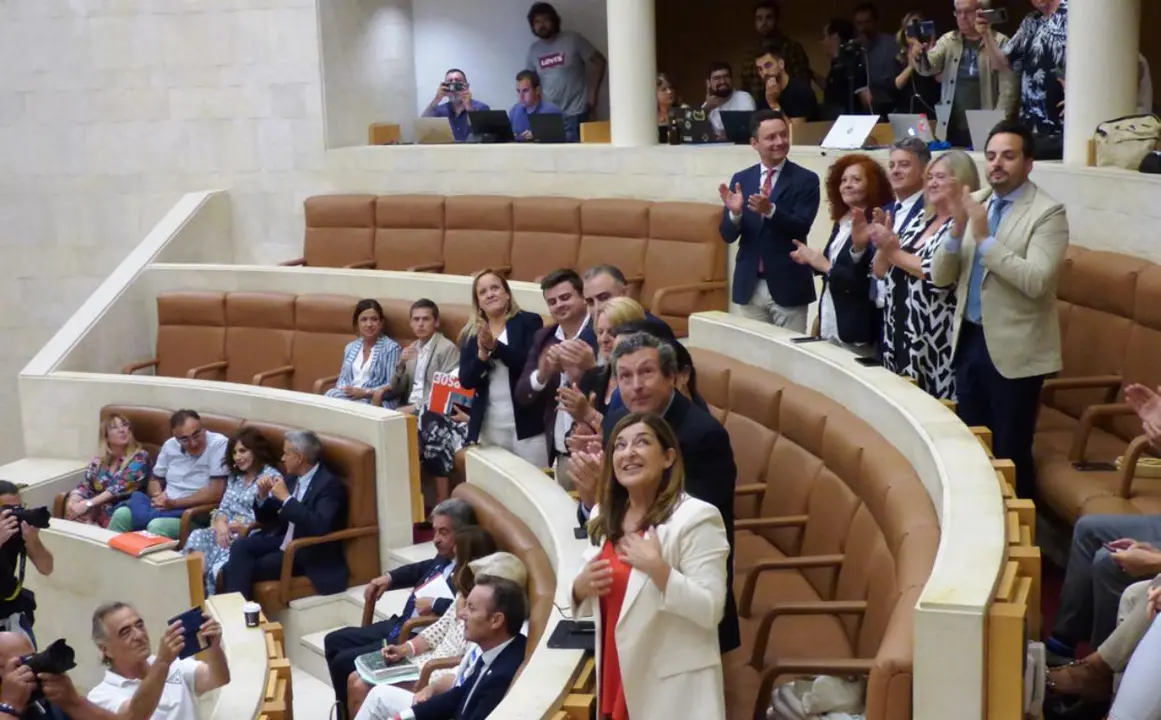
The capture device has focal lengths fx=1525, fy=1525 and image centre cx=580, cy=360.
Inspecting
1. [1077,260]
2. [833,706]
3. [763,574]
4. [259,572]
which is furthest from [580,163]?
[833,706]

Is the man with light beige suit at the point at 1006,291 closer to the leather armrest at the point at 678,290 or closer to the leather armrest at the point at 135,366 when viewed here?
the leather armrest at the point at 678,290

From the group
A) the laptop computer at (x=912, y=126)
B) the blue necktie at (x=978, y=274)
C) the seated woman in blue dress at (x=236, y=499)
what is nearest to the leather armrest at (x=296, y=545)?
the seated woman in blue dress at (x=236, y=499)

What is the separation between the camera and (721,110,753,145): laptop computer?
796 centimetres

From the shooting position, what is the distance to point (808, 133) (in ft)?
26.3

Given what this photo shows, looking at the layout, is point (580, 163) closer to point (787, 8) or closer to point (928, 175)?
point (787, 8)

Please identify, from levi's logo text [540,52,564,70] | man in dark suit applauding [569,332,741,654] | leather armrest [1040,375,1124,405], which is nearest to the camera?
man in dark suit applauding [569,332,741,654]

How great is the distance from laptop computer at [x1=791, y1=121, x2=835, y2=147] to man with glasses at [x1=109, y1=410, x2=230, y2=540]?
332cm

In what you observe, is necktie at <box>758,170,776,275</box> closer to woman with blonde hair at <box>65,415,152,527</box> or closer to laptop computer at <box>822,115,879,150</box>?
laptop computer at <box>822,115,879,150</box>

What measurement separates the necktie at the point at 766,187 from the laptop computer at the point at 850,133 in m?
1.03

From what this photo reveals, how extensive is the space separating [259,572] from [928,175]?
3.68m

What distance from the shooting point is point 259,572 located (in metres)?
6.79

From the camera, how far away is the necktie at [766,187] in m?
6.22

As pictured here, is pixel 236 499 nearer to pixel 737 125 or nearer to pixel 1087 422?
pixel 737 125

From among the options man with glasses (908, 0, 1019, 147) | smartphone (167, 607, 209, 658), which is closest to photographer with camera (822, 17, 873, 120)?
man with glasses (908, 0, 1019, 147)
